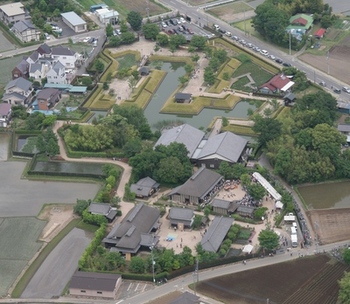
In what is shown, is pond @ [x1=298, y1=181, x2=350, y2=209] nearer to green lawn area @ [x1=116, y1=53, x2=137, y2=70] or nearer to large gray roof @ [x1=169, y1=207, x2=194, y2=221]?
large gray roof @ [x1=169, y1=207, x2=194, y2=221]

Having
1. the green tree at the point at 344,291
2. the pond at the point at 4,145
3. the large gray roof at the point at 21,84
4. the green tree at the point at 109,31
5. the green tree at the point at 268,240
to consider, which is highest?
the green tree at the point at 344,291

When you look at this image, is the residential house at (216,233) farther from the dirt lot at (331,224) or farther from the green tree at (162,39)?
the green tree at (162,39)

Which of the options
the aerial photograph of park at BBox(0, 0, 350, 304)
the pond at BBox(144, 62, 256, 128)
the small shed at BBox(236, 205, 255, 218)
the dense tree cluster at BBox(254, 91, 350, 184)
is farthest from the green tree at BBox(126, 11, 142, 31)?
the small shed at BBox(236, 205, 255, 218)

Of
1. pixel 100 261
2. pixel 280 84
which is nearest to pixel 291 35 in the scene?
pixel 280 84

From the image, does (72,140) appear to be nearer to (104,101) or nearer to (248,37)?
(104,101)

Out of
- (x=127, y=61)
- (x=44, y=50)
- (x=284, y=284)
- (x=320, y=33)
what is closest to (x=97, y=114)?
(x=127, y=61)

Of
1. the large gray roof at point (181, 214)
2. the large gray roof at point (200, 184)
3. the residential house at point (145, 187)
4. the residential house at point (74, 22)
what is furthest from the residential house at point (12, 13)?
the large gray roof at point (181, 214)

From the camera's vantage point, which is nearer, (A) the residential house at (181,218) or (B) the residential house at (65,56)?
(A) the residential house at (181,218)
